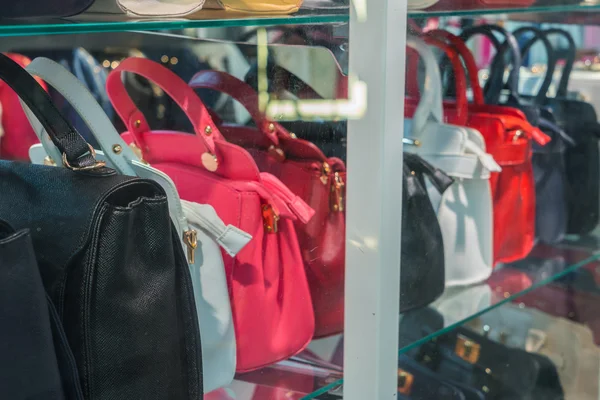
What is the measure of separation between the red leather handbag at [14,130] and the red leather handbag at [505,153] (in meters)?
0.54

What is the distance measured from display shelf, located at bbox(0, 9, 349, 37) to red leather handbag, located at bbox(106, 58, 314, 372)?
74 mm

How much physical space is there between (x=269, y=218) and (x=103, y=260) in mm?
218

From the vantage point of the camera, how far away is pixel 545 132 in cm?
107

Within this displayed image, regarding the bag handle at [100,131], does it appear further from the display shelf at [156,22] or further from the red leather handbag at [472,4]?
the red leather handbag at [472,4]

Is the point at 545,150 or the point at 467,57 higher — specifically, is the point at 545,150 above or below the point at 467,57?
below

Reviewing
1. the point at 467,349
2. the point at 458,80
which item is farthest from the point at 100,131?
the point at 467,349

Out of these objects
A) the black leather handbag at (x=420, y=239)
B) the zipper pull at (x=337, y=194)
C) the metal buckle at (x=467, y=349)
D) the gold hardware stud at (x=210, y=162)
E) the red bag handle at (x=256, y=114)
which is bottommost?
the metal buckle at (x=467, y=349)

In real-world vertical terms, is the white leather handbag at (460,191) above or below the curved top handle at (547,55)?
below

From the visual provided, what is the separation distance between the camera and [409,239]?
2.48ft

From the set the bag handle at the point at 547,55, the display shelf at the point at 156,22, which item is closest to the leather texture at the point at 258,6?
the display shelf at the point at 156,22

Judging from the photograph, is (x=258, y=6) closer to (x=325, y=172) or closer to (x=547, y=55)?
(x=325, y=172)

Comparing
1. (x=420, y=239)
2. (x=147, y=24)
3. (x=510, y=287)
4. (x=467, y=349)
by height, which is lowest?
(x=467, y=349)

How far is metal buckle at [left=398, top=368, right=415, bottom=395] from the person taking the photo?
0.74 m

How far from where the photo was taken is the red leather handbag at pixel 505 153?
2.98 feet
